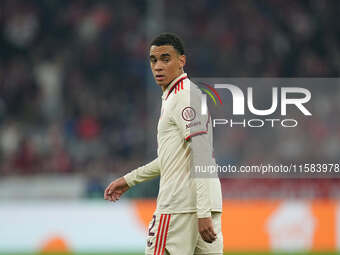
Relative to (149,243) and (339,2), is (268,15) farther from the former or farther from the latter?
(149,243)

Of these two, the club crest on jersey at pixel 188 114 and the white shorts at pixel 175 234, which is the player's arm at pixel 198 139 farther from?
the white shorts at pixel 175 234

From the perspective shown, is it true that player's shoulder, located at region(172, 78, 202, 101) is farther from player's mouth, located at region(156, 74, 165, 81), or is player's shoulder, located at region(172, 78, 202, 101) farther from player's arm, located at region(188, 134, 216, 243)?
player's arm, located at region(188, 134, 216, 243)

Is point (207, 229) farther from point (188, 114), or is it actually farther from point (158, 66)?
point (158, 66)

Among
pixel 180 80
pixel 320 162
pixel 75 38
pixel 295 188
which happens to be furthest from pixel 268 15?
pixel 180 80

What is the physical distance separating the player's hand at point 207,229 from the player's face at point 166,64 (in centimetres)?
74

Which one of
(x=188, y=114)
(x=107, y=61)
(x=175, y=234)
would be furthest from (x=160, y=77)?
(x=107, y=61)

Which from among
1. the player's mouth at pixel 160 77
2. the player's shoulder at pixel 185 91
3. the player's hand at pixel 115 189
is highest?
the player's mouth at pixel 160 77

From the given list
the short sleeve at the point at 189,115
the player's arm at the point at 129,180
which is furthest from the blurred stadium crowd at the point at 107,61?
the short sleeve at the point at 189,115

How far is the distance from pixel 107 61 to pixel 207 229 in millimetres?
8698

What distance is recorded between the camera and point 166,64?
12.4 feet

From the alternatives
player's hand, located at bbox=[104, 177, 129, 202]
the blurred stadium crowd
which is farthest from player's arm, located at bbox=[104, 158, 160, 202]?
the blurred stadium crowd

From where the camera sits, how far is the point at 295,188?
814 centimetres

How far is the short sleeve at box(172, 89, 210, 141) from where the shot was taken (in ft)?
11.6

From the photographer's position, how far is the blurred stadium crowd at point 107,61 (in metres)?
10.3
